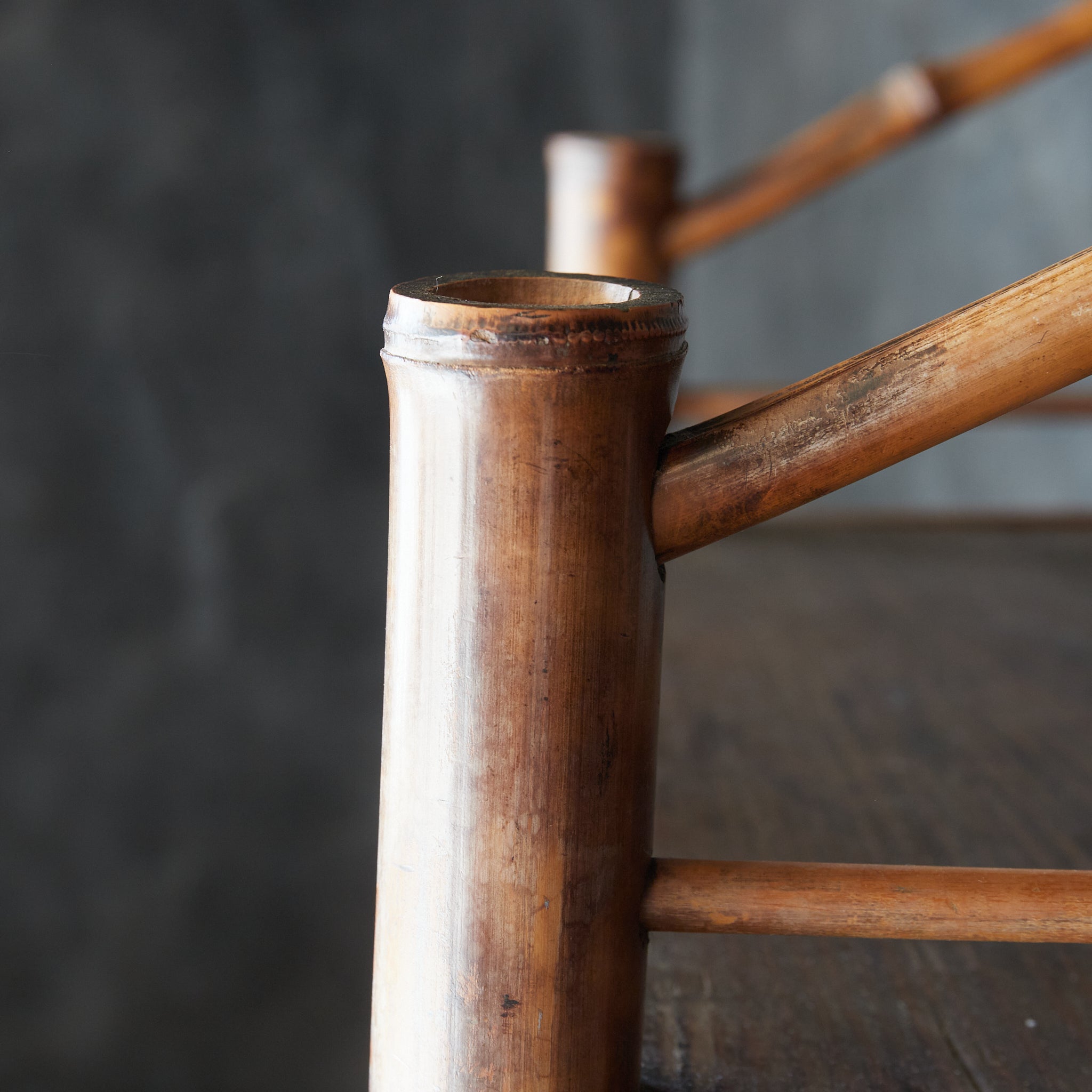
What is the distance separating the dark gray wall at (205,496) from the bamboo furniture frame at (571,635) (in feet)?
9.48

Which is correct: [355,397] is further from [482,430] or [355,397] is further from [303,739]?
[482,430]

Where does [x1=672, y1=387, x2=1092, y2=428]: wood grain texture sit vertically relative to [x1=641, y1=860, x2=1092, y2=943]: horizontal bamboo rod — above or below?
above

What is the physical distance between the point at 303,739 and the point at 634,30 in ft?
8.76

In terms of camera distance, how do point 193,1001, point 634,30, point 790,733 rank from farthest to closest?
point 634,30 < point 193,1001 < point 790,733

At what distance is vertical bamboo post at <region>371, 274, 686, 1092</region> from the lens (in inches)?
14.7

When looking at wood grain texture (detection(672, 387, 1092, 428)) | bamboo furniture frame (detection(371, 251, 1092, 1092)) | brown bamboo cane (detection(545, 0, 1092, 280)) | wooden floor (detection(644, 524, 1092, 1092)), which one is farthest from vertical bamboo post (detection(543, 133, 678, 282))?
→ bamboo furniture frame (detection(371, 251, 1092, 1092))

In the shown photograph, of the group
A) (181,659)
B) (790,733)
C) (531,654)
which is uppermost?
(531,654)

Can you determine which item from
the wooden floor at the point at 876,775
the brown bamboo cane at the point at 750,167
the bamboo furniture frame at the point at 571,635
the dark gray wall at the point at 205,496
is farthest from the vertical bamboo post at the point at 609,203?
the dark gray wall at the point at 205,496

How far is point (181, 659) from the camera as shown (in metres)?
3.38

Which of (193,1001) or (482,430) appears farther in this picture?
(193,1001)

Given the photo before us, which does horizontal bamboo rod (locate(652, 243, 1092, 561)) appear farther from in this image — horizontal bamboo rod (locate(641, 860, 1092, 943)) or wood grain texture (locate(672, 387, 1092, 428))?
wood grain texture (locate(672, 387, 1092, 428))

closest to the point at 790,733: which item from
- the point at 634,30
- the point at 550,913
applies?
the point at 550,913

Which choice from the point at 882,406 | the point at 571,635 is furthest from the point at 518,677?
the point at 882,406

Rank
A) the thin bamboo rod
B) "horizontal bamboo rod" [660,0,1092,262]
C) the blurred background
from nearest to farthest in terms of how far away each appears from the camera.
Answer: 1. "horizontal bamboo rod" [660,0,1092,262]
2. the thin bamboo rod
3. the blurred background
